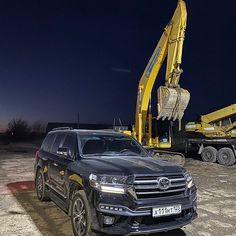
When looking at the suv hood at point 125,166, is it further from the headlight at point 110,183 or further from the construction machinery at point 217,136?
the construction machinery at point 217,136

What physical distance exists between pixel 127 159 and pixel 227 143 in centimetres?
1502

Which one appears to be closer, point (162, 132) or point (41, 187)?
point (41, 187)

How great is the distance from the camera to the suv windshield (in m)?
6.27

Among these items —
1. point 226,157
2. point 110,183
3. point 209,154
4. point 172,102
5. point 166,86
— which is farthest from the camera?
point 209,154

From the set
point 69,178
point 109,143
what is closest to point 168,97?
point 109,143

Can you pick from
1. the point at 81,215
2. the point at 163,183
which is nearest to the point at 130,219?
the point at 163,183

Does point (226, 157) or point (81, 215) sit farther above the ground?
point (226, 157)

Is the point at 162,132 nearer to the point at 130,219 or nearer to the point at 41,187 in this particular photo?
the point at 41,187

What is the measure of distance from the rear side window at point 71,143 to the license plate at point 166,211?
6.72 ft

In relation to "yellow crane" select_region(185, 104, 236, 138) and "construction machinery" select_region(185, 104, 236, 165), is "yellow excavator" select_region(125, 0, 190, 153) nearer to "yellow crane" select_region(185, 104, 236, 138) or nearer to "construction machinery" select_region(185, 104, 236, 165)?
"construction machinery" select_region(185, 104, 236, 165)

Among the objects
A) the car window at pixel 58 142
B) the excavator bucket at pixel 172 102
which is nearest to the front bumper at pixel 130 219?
the car window at pixel 58 142

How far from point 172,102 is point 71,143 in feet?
27.2

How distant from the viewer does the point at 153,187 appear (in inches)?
193

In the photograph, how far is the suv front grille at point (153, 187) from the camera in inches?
190
